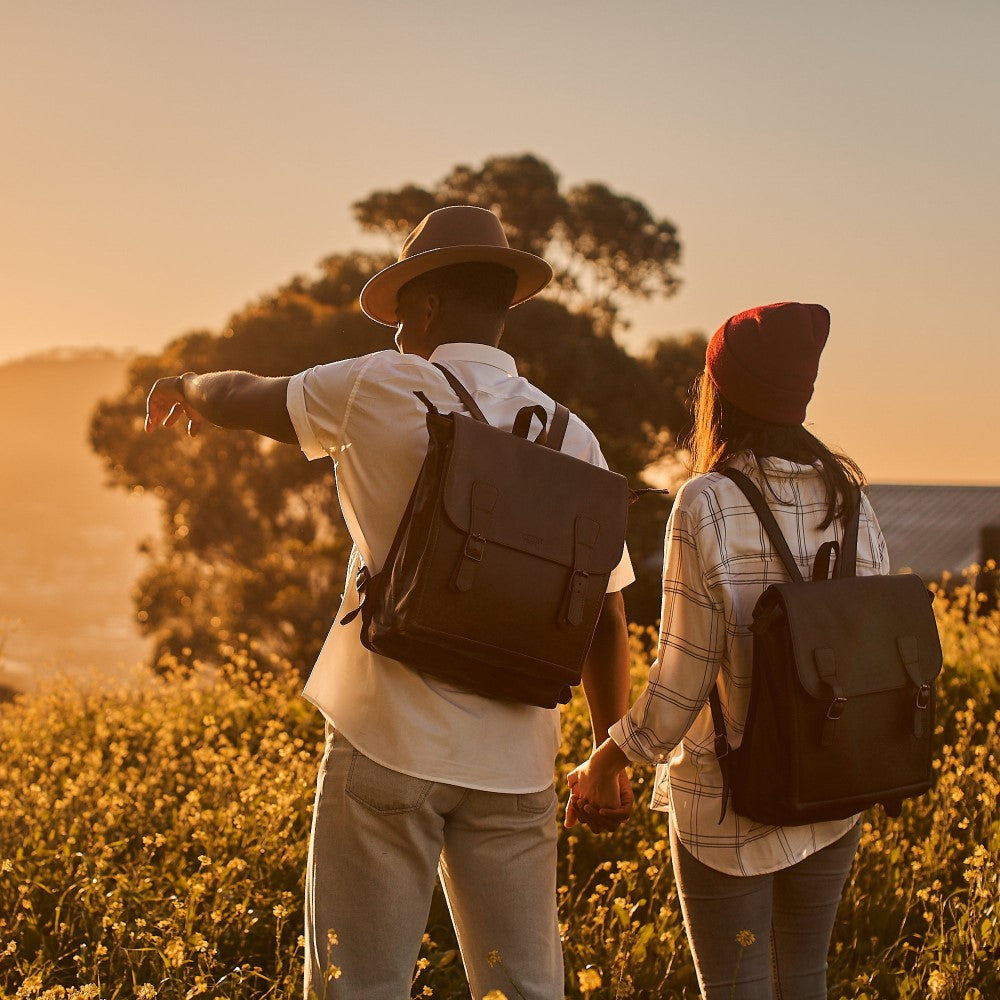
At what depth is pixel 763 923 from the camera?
98.0 inches

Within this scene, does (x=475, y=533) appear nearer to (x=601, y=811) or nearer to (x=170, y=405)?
(x=601, y=811)

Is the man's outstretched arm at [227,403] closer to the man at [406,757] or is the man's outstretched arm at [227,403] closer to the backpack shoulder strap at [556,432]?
the man at [406,757]

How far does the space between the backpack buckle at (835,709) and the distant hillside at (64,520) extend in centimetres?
1851

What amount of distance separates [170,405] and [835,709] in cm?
168

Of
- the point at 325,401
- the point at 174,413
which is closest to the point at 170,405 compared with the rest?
the point at 174,413

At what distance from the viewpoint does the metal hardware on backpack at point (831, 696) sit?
2369mm

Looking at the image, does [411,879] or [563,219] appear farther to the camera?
[563,219]

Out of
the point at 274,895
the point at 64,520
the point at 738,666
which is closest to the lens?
the point at 738,666

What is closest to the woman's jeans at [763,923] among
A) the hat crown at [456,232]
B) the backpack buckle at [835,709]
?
the backpack buckle at [835,709]

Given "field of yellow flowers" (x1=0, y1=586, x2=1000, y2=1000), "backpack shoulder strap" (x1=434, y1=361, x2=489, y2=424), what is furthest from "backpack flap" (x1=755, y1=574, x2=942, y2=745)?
"backpack shoulder strap" (x1=434, y1=361, x2=489, y2=424)

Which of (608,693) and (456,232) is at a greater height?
(456,232)

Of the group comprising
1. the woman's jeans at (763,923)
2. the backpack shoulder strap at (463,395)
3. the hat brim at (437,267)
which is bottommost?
the woman's jeans at (763,923)

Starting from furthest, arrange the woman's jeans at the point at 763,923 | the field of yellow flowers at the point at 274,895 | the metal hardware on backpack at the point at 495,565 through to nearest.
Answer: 1. the field of yellow flowers at the point at 274,895
2. the woman's jeans at the point at 763,923
3. the metal hardware on backpack at the point at 495,565

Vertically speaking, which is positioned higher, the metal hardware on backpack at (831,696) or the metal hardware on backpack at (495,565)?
Result: the metal hardware on backpack at (495,565)
